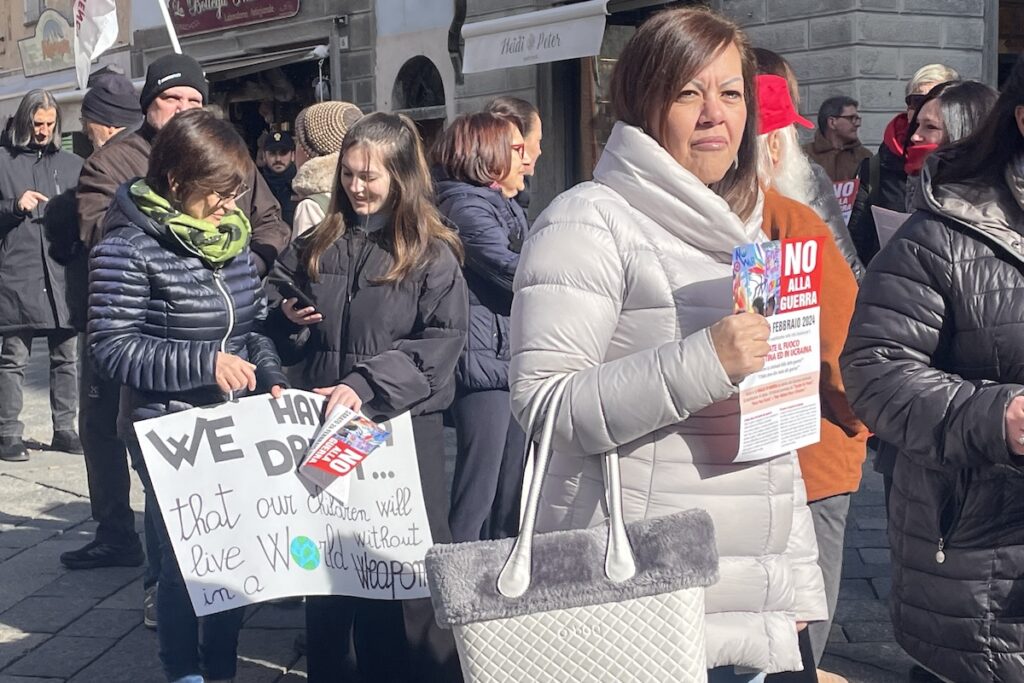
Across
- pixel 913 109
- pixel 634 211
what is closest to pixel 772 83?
pixel 634 211

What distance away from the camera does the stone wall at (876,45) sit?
10.8m

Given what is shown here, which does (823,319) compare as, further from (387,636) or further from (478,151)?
(478,151)

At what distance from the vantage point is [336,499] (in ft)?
12.3

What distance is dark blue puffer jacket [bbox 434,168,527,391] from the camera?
4688mm

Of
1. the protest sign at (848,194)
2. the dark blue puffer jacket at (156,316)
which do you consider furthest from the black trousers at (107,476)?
the protest sign at (848,194)

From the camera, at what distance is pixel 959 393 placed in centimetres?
244

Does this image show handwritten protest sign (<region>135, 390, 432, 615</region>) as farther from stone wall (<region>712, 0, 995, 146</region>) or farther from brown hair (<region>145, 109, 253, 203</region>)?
stone wall (<region>712, 0, 995, 146</region>)

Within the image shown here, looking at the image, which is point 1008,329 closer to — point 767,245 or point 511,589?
point 767,245

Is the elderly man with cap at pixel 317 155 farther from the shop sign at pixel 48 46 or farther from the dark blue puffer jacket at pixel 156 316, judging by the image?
the shop sign at pixel 48 46

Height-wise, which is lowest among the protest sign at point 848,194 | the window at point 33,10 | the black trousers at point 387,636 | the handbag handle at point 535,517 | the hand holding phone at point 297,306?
the black trousers at point 387,636

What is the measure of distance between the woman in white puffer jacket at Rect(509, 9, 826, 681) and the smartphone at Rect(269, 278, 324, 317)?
1.74 m

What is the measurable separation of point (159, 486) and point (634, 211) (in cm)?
187

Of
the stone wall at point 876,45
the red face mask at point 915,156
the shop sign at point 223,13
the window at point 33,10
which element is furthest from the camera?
the window at point 33,10

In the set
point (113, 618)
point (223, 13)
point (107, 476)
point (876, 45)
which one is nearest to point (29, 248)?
point (107, 476)
